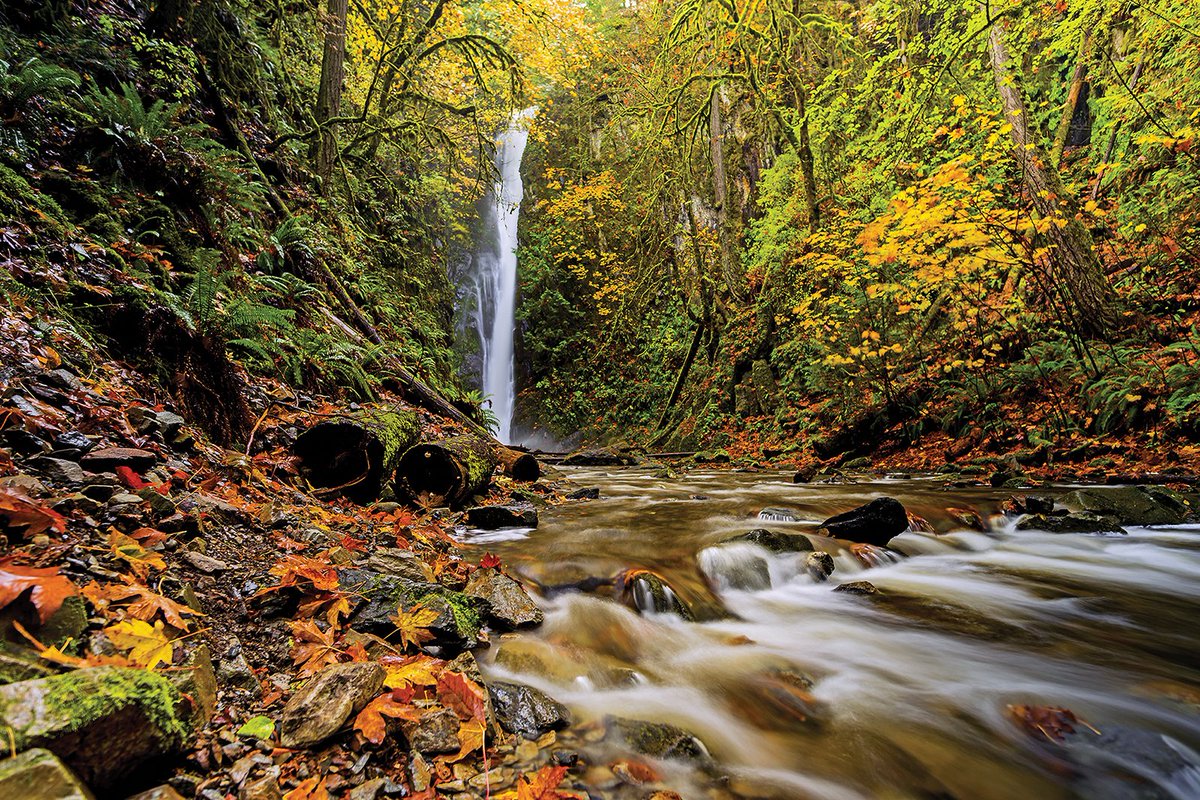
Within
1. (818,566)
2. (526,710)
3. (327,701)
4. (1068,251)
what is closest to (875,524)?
(818,566)

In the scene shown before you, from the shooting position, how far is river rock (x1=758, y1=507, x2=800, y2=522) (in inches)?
218

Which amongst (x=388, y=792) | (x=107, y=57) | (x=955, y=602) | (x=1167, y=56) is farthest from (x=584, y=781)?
(x=1167, y=56)

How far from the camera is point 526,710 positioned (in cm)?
216

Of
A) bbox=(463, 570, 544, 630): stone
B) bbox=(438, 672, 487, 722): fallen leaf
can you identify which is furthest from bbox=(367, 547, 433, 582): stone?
bbox=(438, 672, 487, 722): fallen leaf

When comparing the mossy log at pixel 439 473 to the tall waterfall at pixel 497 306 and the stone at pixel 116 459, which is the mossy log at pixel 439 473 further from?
the tall waterfall at pixel 497 306

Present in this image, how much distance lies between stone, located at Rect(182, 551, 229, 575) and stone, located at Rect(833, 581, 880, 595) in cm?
386

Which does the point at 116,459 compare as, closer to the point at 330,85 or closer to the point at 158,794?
the point at 158,794

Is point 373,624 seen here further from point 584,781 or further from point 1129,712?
point 1129,712

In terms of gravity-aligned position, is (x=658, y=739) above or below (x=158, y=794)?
below

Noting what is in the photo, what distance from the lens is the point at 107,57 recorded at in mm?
5578

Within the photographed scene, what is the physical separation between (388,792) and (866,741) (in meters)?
1.93

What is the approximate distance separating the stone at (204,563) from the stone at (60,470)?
0.50 m

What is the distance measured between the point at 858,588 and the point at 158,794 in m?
4.05

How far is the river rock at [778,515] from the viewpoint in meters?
5.54
